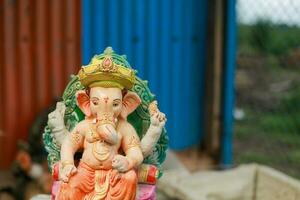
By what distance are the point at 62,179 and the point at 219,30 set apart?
2924mm

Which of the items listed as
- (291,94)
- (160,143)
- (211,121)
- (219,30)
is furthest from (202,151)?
(160,143)

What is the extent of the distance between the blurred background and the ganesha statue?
1816mm

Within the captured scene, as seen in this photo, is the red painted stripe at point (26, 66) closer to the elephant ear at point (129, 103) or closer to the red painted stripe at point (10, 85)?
the red painted stripe at point (10, 85)

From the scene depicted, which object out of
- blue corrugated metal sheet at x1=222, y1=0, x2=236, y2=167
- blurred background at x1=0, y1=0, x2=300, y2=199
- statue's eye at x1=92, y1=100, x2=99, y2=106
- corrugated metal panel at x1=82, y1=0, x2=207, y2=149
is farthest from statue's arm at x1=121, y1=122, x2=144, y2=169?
blue corrugated metal sheet at x1=222, y1=0, x2=236, y2=167

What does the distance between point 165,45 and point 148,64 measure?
0.60 ft

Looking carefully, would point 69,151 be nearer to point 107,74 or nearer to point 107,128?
point 107,128

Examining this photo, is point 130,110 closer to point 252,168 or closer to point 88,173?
point 88,173

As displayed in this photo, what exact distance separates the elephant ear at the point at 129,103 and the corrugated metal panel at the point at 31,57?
238 cm

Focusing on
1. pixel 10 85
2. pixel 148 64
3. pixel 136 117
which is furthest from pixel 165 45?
pixel 136 117

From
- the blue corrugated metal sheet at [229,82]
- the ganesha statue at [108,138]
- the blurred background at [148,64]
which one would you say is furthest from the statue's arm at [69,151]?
the blue corrugated metal sheet at [229,82]

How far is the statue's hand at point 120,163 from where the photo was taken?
260cm

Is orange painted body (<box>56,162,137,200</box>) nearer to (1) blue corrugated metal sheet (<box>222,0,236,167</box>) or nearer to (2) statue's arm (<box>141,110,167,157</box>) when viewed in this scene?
(2) statue's arm (<box>141,110,167,157</box>)

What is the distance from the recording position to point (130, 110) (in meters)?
2.71

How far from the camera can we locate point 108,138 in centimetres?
259
